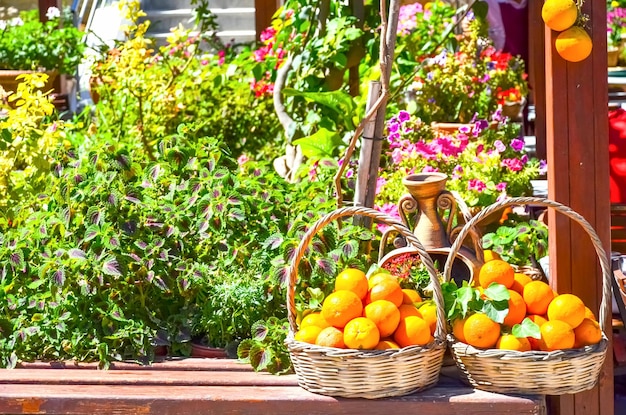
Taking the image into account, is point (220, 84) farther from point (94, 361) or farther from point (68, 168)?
point (94, 361)

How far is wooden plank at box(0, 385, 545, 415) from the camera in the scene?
2.70 metres

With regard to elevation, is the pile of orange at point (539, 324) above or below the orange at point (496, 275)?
below

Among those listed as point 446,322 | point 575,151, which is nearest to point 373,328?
point 446,322

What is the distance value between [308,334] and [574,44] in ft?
3.44

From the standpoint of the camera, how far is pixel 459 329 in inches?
108

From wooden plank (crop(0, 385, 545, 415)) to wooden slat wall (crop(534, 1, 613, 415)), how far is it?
42 cm

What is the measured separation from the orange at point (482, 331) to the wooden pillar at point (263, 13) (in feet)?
14.5

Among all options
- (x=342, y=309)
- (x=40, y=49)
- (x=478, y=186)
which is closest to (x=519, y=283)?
(x=342, y=309)

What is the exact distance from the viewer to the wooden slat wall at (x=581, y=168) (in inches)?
115

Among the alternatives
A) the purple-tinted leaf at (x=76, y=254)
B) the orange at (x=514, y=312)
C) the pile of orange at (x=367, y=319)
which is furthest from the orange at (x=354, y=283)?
the purple-tinted leaf at (x=76, y=254)

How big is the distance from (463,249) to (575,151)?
0.46 metres

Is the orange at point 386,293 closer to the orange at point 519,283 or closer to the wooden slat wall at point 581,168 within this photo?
the orange at point 519,283

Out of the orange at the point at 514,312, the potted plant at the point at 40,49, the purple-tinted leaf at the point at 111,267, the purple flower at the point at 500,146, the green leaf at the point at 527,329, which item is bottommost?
the green leaf at the point at 527,329

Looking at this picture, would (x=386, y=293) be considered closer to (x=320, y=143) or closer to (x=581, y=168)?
(x=581, y=168)
